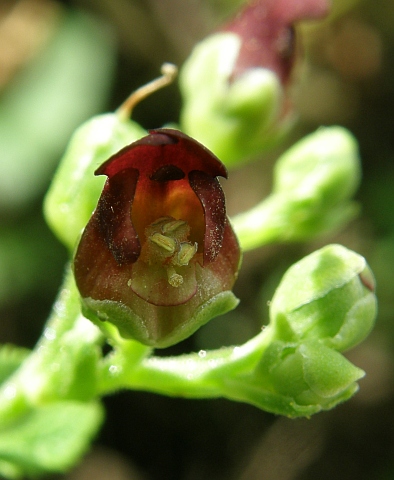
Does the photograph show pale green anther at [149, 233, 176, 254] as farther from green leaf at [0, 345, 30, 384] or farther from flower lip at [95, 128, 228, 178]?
green leaf at [0, 345, 30, 384]

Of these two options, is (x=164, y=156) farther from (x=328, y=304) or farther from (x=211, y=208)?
(x=328, y=304)

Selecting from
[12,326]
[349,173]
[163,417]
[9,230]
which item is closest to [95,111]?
[9,230]

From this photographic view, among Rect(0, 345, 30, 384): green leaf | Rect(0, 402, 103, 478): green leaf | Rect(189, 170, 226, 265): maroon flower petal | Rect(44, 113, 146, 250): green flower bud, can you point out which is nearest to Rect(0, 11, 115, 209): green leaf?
Rect(0, 345, 30, 384): green leaf

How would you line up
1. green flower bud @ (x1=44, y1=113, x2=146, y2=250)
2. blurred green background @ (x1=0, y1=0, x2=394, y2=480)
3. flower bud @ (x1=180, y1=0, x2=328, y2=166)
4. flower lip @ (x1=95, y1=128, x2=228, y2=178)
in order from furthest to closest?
1. blurred green background @ (x1=0, y1=0, x2=394, y2=480)
2. flower bud @ (x1=180, y1=0, x2=328, y2=166)
3. green flower bud @ (x1=44, y1=113, x2=146, y2=250)
4. flower lip @ (x1=95, y1=128, x2=228, y2=178)

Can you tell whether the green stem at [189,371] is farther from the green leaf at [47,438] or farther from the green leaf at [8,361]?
the green leaf at [8,361]

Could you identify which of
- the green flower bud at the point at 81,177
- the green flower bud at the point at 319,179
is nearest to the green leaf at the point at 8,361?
the green flower bud at the point at 81,177

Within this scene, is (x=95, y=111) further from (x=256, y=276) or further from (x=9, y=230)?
(x=256, y=276)
